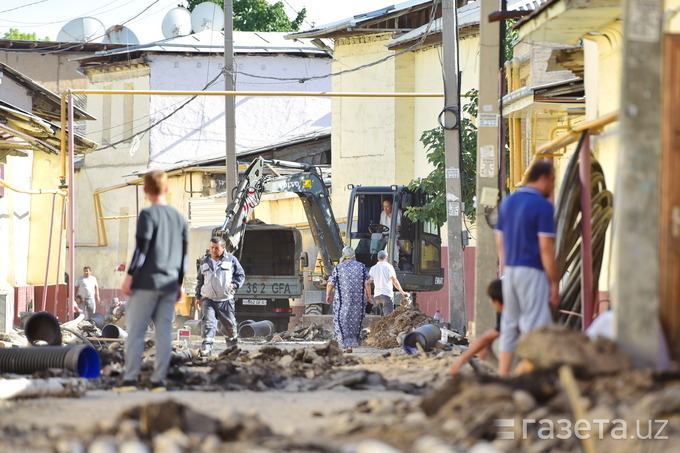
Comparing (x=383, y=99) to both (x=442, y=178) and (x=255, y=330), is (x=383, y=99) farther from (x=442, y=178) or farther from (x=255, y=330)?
(x=255, y=330)

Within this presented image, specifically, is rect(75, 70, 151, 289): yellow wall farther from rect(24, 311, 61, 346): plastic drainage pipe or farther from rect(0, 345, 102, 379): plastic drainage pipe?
rect(0, 345, 102, 379): plastic drainage pipe

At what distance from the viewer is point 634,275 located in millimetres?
7211

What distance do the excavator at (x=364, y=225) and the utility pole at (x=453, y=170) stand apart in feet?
24.0

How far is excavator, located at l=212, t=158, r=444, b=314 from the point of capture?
27.9 m

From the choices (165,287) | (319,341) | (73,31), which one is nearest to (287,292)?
(319,341)

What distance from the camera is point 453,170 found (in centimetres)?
2034

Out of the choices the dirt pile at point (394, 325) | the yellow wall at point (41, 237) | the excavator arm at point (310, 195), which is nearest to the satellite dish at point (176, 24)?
the yellow wall at point (41, 237)

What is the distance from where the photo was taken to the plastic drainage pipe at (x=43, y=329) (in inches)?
602

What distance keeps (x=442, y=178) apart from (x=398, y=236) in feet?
9.63

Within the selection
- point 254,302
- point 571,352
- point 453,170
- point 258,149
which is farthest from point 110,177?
point 571,352

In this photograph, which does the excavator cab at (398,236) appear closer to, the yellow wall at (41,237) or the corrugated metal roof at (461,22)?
the yellow wall at (41,237)

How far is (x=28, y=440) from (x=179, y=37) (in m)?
45.7

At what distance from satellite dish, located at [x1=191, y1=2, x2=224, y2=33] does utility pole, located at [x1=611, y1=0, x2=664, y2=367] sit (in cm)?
4759

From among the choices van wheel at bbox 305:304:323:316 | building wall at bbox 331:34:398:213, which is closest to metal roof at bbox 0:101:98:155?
van wheel at bbox 305:304:323:316
